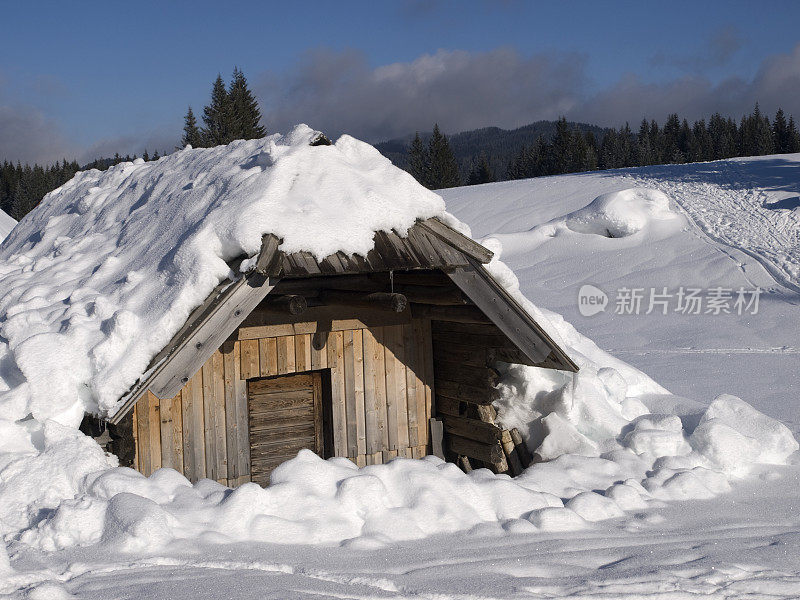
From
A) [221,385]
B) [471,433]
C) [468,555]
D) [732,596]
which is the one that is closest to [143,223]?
[221,385]

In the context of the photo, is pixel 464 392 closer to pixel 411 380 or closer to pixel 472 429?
pixel 472 429

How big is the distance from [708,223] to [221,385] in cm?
2223

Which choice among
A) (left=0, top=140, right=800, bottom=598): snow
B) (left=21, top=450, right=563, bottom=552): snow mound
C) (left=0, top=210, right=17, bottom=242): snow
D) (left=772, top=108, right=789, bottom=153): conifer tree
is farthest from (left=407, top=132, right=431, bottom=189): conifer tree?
(left=21, top=450, right=563, bottom=552): snow mound

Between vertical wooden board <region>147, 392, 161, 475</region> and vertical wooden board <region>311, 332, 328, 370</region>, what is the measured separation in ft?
4.92

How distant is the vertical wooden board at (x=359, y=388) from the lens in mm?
7105

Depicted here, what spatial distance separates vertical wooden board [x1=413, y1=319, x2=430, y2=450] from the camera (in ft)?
24.6

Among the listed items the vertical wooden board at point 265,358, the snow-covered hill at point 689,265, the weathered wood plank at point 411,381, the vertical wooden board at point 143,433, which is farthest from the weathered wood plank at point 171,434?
the snow-covered hill at point 689,265

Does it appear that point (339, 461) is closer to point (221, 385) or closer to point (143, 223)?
point (221, 385)

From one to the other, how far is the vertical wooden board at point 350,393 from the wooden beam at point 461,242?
1515 millimetres

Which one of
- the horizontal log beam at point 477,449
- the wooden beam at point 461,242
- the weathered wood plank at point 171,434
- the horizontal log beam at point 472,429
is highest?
the wooden beam at point 461,242

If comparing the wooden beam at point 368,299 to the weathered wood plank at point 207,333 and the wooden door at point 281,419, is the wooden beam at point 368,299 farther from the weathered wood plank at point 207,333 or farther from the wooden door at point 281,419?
the weathered wood plank at point 207,333

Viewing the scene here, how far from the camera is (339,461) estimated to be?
19.0 feet

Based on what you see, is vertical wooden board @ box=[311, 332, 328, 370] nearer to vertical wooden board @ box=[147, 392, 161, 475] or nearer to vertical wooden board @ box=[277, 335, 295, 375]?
vertical wooden board @ box=[277, 335, 295, 375]

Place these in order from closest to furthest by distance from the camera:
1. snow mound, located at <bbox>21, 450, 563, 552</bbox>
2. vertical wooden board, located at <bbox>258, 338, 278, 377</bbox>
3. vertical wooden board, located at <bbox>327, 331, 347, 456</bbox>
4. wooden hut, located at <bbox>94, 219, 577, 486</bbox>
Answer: snow mound, located at <bbox>21, 450, 563, 552</bbox>
wooden hut, located at <bbox>94, 219, 577, 486</bbox>
vertical wooden board, located at <bbox>258, 338, 278, 377</bbox>
vertical wooden board, located at <bbox>327, 331, 347, 456</bbox>
